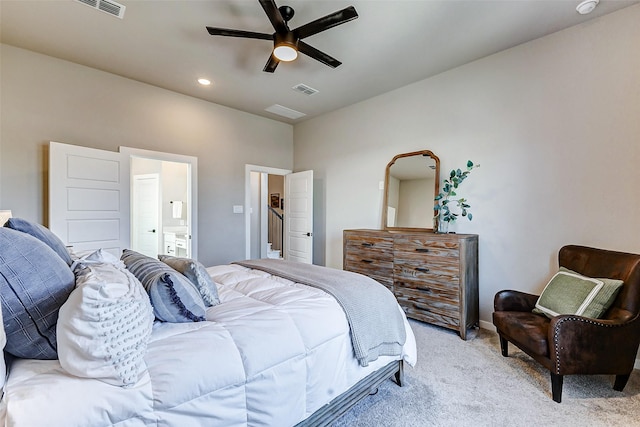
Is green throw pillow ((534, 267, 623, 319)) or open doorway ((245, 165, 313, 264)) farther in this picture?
open doorway ((245, 165, 313, 264))

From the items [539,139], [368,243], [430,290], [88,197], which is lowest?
[430,290]

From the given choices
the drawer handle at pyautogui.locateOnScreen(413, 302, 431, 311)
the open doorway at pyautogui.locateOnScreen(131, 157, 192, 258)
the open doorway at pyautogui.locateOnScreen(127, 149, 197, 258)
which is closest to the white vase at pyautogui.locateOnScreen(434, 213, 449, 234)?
the drawer handle at pyautogui.locateOnScreen(413, 302, 431, 311)

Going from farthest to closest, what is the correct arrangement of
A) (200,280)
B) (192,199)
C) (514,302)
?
(192,199) < (514,302) < (200,280)

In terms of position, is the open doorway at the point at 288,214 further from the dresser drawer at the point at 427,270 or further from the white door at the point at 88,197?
the dresser drawer at the point at 427,270

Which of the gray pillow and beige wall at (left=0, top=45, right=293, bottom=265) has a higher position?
beige wall at (left=0, top=45, right=293, bottom=265)

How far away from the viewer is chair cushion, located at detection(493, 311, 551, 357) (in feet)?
6.36

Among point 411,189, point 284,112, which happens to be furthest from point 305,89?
point 411,189

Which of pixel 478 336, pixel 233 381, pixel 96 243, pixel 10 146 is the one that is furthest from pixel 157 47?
pixel 478 336

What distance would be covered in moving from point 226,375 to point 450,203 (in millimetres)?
3058

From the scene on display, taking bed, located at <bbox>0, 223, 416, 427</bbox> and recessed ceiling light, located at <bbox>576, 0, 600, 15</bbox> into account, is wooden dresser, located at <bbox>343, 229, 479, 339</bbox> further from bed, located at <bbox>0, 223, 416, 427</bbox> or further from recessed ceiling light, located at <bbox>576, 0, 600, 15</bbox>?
Result: recessed ceiling light, located at <bbox>576, 0, 600, 15</bbox>

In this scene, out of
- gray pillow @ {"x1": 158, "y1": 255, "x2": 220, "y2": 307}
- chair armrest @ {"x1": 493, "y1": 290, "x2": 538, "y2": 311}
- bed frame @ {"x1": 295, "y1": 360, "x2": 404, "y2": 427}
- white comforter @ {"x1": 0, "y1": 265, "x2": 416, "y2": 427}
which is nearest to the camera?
white comforter @ {"x1": 0, "y1": 265, "x2": 416, "y2": 427}

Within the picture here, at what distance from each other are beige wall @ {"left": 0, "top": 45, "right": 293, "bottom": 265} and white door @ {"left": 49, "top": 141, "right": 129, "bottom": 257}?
252 mm

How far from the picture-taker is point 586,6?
227cm

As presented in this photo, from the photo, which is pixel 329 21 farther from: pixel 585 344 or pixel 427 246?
pixel 585 344
